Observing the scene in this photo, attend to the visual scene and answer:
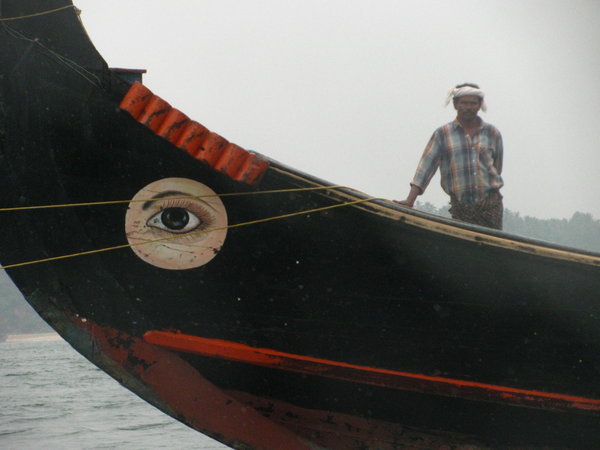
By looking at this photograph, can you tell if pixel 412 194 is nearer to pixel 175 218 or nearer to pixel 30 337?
pixel 175 218

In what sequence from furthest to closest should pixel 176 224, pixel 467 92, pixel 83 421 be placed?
pixel 83 421, pixel 467 92, pixel 176 224

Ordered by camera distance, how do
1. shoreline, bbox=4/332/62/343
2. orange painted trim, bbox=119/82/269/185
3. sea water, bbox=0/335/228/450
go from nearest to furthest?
orange painted trim, bbox=119/82/269/185 < sea water, bbox=0/335/228/450 < shoreline, bbox=4/332/62/343

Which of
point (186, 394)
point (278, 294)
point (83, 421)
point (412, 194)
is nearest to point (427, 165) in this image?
point (412, 194)

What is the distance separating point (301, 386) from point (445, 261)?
96 centimetres

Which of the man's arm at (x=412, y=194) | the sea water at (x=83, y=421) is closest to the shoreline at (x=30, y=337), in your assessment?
the sea water at (x=83, y=421)

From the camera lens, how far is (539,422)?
11.1ft

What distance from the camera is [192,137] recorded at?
3.04 metres

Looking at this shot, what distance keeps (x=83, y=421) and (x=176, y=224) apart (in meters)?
15.6

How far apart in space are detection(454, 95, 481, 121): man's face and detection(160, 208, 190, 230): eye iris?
188 centimetres

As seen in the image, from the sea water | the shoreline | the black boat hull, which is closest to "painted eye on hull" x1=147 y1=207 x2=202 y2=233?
the black boat hull

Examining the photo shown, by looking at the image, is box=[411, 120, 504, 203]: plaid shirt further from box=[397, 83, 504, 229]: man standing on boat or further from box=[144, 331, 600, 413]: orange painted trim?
box=[144, 331, 600, 413]: orange painted trim

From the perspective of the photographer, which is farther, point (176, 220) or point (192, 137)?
point (176, 220)

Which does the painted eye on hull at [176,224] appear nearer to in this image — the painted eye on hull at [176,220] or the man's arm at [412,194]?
the painted eye on hull at [176,220]

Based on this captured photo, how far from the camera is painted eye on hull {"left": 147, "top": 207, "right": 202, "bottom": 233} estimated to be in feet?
10.4
